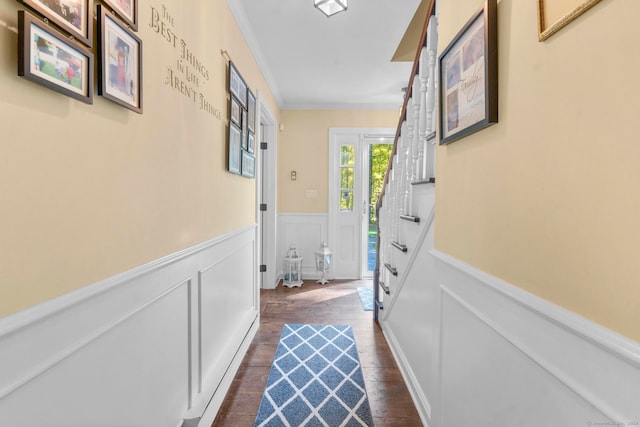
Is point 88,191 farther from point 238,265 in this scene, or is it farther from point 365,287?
point 365,287

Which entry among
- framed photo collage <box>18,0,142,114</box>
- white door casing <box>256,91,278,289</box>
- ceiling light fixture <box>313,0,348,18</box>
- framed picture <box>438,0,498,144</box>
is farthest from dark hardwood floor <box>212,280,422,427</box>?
ceiling light fixture <box>313,0,348,18</box>

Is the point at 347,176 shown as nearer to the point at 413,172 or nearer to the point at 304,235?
the point at 304,235

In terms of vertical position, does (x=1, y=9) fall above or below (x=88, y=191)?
above

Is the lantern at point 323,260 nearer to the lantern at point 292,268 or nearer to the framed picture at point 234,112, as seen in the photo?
the lantern at point 292,268

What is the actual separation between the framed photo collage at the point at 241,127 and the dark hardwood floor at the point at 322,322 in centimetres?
132

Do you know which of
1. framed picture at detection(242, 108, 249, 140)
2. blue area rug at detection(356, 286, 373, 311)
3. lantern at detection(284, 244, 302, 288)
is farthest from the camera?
lantern at detection(284, 244, 302, 288)

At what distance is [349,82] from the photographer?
361 centimetres

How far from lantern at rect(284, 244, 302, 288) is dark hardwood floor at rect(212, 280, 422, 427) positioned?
0.44 ft

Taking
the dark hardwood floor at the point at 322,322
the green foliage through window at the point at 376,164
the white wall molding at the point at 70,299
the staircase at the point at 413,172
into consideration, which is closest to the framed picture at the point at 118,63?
the white wall molding at the point at 70,299

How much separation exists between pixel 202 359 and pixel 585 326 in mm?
1626

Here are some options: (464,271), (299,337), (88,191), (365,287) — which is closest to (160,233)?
(88,191)

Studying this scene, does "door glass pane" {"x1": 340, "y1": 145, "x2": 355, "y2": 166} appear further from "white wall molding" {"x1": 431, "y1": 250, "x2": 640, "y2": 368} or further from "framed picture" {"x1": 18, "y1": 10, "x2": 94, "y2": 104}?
"framed picture" {"x1": 18, "y1": 10, "x2": 94, "y2": 104}

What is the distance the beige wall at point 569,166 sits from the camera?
0.54 metres

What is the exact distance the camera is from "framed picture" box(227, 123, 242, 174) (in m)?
2.05
